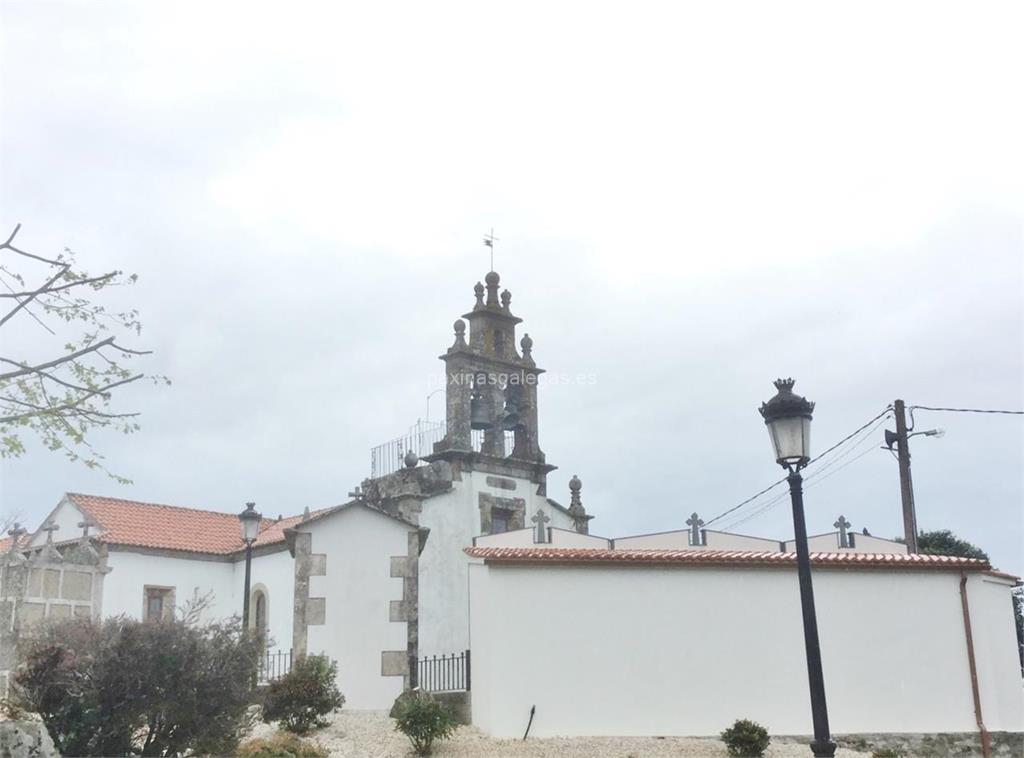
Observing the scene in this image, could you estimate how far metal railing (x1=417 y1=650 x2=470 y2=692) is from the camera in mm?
17344

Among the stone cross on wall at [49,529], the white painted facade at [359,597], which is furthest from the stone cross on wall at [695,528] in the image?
the stone cross on wall at [49,529]

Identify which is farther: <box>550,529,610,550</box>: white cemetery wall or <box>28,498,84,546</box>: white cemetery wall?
<box>28,498,84,546</box>: white cemetery wall

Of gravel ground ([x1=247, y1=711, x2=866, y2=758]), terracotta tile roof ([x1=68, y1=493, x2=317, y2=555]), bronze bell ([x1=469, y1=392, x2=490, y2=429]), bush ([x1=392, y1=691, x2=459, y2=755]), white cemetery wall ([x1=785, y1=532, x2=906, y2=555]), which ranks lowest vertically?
gravel ground ([x1=247, y1=711, x2=866, y2=758])

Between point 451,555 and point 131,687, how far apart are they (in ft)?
49.1

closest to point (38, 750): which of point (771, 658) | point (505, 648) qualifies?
point (505, 648)

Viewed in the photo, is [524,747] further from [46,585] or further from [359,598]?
[46,585]

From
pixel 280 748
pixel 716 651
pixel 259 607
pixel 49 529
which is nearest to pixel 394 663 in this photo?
pixel 259 607

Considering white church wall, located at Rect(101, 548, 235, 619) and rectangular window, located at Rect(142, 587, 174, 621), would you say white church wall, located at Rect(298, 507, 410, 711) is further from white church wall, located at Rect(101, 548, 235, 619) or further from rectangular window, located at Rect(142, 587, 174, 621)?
rectangular window, located at Rect(142, 587, 174, 621)

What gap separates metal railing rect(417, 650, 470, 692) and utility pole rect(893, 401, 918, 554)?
10.2m

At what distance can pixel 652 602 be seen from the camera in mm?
15875

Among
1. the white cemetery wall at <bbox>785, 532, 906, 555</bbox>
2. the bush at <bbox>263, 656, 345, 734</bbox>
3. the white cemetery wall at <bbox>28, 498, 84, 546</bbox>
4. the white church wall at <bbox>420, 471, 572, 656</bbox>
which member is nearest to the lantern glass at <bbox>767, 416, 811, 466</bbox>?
the bush at <bbox>263, 656, 345, 734</bbox>

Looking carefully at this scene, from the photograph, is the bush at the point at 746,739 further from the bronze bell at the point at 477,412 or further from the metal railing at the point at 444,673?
the bronze bell at the point at 477,412

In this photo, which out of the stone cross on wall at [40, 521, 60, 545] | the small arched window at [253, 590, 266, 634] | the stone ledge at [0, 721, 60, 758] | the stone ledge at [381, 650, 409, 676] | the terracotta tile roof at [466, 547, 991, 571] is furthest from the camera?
the small arched window at [253, 590, 266, 634]

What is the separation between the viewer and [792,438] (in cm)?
947
